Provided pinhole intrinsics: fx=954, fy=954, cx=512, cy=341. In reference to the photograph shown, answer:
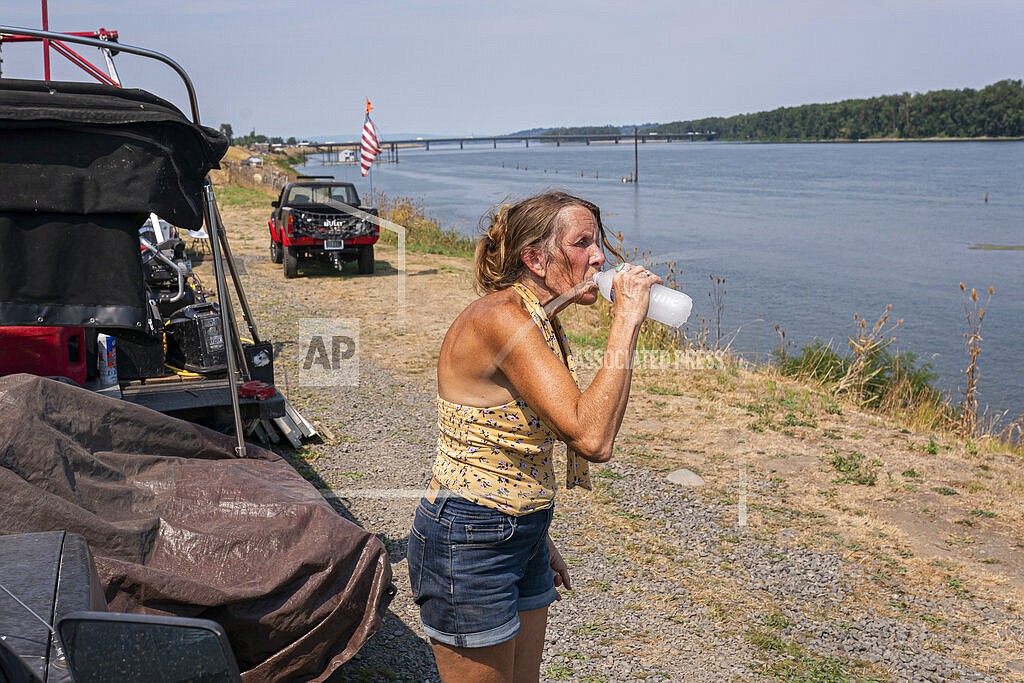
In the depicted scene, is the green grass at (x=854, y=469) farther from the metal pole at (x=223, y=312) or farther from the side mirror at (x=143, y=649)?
the side mirror at (x=143, y=649)

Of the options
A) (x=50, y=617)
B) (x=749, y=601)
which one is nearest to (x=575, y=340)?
(x=749, y=601)

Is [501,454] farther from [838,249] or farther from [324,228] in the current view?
[838,249]

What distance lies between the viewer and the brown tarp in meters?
3.23

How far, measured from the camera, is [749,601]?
506 centimetres

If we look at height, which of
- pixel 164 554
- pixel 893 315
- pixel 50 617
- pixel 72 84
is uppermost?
pixel 72 84

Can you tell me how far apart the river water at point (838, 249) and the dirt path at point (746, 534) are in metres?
2.12

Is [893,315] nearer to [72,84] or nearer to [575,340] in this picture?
[575,340]

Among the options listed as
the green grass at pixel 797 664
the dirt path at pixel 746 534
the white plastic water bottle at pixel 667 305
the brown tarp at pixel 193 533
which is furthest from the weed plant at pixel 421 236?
the white plastic water bottle at pixel 667 305

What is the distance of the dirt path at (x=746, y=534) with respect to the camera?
4.52 m

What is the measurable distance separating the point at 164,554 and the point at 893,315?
755 inches

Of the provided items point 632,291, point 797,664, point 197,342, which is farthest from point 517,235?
point 197,342

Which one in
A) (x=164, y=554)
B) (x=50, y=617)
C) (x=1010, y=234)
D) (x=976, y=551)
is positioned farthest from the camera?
(x=1010, y=234)

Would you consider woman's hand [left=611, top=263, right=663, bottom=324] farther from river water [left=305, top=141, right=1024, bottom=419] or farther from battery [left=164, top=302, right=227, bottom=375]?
battery [left=164, top=302, right=227, bottom=375]

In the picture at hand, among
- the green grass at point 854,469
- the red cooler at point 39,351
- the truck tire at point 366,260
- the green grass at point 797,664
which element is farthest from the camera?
the truck tire at point 366,260
